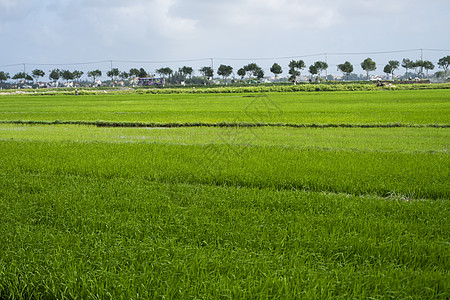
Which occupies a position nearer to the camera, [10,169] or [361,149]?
[10,169]

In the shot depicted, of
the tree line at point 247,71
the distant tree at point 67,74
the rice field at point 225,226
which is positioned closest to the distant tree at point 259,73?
the tree line at point 247,71

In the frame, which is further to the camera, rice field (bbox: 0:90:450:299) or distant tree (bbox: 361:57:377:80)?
distant tree (bbox: 361:57:377:80)

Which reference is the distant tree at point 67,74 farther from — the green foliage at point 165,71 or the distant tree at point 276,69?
the distant tree at point 276,69

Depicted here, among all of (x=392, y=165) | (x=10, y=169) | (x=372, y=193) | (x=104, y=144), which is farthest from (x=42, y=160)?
(x=392, y=165)

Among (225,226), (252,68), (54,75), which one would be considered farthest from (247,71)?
(225,226)

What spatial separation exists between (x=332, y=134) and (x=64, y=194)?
450 inches

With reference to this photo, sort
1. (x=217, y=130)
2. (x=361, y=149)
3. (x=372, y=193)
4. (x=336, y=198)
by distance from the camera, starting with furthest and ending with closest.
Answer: (x=217, y=130)
(x=361, y=149)
(x=372, y=193)
(x=336, y=198)

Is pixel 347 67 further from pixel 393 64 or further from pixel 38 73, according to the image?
pixel 38 73

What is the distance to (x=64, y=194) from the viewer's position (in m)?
6.27

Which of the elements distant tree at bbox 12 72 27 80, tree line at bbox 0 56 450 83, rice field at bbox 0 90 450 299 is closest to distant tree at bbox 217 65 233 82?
tree line at bbox 0 56 450 83

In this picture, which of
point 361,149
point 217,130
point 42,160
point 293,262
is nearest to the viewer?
point 293,262

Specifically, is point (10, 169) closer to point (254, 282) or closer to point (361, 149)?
point (254, 282)

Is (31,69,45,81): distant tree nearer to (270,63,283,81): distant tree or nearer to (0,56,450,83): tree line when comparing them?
(0,56,450,83): tree line

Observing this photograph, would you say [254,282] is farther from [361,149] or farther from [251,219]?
→ [361,149]
